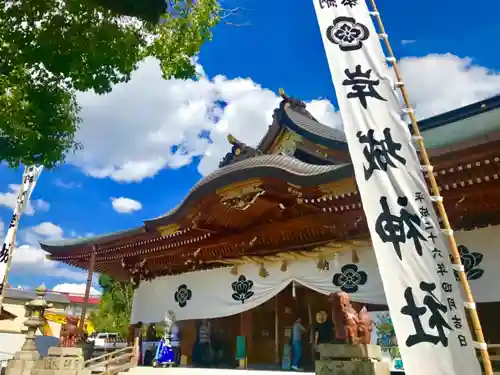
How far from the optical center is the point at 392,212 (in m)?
4.10

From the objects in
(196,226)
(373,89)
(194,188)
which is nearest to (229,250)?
(196,226)

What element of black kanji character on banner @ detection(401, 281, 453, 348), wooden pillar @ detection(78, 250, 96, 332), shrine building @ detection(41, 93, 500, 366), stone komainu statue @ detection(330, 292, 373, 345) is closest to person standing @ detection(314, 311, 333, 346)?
shrine building @ detection(41, 93, 500, 366)

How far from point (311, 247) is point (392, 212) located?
5.62 meters

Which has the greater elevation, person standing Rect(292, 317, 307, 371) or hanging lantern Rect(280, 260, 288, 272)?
hanging lantern Rect(280, 260, 288, 272)

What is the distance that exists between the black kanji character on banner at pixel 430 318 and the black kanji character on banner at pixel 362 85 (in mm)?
2002

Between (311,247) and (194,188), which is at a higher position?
(194,188)

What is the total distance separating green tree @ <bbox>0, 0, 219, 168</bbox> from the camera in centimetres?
530

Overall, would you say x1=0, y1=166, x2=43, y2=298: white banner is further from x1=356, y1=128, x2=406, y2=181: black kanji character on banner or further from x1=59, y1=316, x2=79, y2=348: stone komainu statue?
x1=356, y1=128, x2=406, y2=181: black kanji character on banner

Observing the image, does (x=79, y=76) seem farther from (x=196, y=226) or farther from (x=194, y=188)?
(x=196, y=226)

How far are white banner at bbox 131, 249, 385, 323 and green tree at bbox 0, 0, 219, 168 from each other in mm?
5851

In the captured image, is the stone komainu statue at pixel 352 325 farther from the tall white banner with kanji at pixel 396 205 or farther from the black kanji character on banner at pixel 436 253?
the black kanji character on banner at pixel 436 253

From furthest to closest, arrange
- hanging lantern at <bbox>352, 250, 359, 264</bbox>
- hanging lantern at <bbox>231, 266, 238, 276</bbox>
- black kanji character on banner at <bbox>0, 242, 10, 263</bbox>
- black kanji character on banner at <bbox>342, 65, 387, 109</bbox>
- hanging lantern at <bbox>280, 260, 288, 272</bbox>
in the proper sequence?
hanging lantern at <bbox>231, 266, 238, 276</bbox>
black kanji character on banner at <bbox>0, 242, 10, 263</bbox>
hanging lantern at <bbox>280, 260, 288, 272</bbox>
hanging lantern at <bbox>352, 250, 359, 264</bbox>
black kanji character on banner at <bbox>342, 65, 387, 109</bbox>

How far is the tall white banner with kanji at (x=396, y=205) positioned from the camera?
3.65 m

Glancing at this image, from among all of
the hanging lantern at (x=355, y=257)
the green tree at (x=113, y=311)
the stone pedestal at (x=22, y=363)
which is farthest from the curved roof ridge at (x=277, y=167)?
the green tree at (x=113, y=311)
